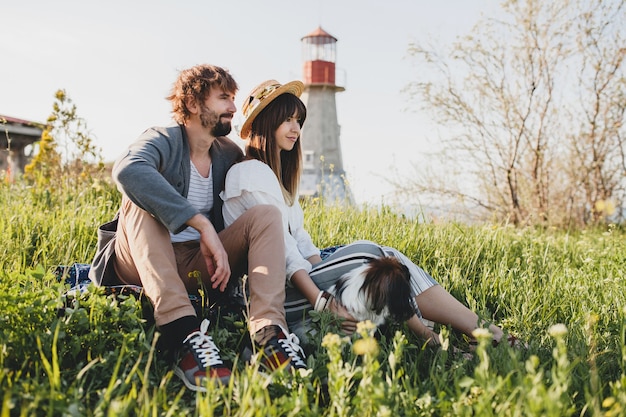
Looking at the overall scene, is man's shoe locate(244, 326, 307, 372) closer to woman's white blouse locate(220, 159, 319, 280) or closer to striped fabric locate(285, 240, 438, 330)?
striped fabric locate(285, 240, 438, 330)

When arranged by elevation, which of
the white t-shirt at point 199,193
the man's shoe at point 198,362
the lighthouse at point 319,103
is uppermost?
the lighthouse at point 319,103

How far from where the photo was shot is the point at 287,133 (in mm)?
3070

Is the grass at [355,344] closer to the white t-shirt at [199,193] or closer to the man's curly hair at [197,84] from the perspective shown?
the white t-shirt at [199,193]

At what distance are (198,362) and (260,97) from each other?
56.7 inches

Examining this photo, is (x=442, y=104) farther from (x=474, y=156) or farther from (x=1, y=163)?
(x=1, y=163)

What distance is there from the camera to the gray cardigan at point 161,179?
2412 millimetres

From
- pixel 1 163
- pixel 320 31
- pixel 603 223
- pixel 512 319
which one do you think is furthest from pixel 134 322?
pixel 320 31

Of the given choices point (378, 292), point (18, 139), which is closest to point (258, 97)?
point (378, 292)

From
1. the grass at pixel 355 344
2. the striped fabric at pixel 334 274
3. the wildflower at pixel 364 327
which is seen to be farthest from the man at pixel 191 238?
the wildflower at pixel 364 327

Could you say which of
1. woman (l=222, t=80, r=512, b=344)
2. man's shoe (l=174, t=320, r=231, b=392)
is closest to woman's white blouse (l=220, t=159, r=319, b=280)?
woman (l=222, t=80, r=512, b=344)

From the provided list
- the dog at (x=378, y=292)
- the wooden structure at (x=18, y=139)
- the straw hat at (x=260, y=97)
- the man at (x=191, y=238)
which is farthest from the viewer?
the wooden structure at (x=18, y=139)

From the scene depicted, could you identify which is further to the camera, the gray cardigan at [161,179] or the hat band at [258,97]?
the hat band at [258,97]

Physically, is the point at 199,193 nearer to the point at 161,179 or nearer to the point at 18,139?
the point at 161,179

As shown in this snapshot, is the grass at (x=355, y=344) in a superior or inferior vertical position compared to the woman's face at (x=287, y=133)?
inferior
